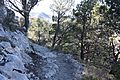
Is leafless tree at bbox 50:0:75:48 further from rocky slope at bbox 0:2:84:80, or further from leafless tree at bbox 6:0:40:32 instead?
rocky slope at bbox 0:2:84:80

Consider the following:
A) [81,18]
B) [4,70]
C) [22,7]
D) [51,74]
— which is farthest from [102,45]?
[4,70]

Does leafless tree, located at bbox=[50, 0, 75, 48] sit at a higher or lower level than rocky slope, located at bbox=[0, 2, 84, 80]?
higher

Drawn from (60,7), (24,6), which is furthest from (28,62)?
(60,7)

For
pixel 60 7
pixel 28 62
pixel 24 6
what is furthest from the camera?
pixel 60 7

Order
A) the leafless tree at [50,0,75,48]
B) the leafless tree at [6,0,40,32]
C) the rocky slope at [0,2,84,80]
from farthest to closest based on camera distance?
1. the leafless tree at [50,0,75,48]
2. the leafless tree at [6,0,40,32]
3. the rocky slope at [0,2,84,80]

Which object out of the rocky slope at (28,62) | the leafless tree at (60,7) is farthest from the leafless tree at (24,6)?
the leafless tree at (60,7)

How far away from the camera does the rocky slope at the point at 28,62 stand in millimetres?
15328

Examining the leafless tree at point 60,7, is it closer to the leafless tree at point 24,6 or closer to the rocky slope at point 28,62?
the leafless tree at point 24,6

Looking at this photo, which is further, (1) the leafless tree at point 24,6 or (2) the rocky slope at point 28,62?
(1) the leafless tree at point 24,6

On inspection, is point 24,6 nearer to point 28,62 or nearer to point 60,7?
point 60,7

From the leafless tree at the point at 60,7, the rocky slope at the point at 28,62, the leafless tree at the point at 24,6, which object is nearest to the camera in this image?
the rocky slope at the point at 28,62

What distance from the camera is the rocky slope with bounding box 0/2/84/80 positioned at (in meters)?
15.3

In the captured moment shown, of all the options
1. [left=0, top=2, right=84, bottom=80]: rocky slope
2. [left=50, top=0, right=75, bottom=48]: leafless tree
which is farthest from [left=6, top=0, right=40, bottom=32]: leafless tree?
[left=50, top=0, right=75, bottom=48]: leafless tree

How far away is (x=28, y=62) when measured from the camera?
60.4 feet
